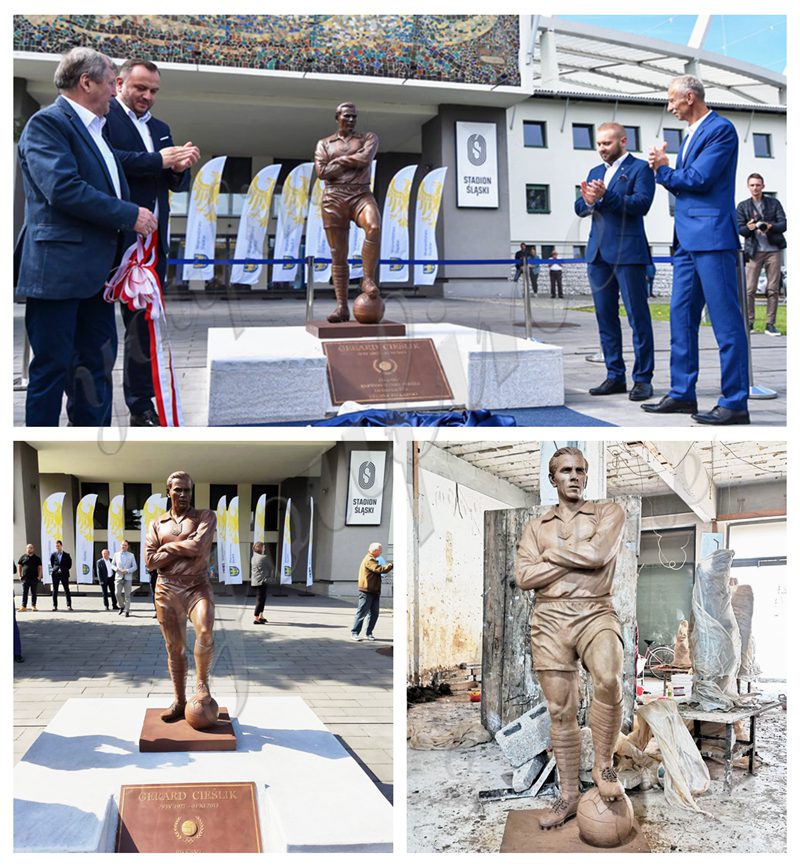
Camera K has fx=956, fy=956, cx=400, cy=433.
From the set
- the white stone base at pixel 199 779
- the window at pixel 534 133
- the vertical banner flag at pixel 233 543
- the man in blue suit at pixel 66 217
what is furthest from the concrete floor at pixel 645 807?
the window at pixel 534 133

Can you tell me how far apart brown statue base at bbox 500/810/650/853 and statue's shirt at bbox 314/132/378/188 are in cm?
408

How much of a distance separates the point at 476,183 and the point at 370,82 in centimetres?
198

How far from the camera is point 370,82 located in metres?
10.2

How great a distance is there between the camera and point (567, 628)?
4.19m

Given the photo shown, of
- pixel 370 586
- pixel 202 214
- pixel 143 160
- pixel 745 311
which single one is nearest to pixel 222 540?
pixel 370 586

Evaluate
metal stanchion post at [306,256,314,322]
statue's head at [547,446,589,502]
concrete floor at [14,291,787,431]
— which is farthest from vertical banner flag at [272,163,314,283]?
statue's head at [547,446,589,502]

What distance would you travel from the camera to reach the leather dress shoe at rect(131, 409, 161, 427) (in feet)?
17.1

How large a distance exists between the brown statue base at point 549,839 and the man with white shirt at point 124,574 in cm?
248

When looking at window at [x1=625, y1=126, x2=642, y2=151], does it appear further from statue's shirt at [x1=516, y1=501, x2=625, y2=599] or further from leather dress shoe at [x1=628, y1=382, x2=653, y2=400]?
statue's shirt at [x1=516, y1=501, x2=625, y2=599]

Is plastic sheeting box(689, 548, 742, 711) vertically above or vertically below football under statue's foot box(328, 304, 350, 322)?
below

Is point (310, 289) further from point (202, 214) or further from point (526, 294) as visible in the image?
point (202, 214)

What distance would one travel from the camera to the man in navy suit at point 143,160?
4.76 meters

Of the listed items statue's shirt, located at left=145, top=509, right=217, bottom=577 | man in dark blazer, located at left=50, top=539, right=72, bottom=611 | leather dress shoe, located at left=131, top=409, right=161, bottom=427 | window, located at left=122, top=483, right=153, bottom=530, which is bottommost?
man in dark blazer, located at left=50, top=539, right=72, bottom=611

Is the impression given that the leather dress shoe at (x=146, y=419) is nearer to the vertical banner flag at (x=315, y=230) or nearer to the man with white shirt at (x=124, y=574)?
the man with white shirt at (x=124, y=574)
